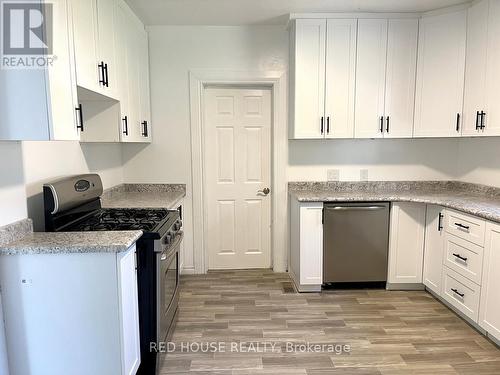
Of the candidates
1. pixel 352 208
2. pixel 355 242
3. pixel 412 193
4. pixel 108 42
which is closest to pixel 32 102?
pixel 108 42

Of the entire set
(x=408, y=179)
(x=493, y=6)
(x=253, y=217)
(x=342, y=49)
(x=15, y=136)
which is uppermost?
(x=493, y=6)

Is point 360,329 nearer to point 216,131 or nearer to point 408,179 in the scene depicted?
point 408,179

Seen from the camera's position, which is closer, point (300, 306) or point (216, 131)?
point (300, 306)

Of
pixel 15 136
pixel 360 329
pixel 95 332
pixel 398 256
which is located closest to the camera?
pixel 15 136

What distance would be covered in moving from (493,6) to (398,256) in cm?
231

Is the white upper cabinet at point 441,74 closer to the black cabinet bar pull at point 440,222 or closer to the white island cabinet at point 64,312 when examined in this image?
the black cabinet bar pull at point 440,222

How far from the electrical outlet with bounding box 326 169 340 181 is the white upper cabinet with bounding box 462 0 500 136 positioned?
1.25 meters

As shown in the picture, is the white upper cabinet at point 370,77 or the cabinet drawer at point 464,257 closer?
the cabinet drawer at point 464,257

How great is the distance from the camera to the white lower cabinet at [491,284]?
7.72 ft

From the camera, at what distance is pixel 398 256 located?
10.8 ft

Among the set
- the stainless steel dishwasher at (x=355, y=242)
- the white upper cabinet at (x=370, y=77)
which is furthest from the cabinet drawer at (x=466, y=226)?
the white upper cabinet at (x=370, y=77)

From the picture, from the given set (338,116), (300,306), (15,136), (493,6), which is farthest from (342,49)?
(15,136)

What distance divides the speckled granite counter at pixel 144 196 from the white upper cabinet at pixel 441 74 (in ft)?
→ 8.27

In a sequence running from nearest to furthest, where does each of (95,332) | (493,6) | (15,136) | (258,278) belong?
(15,136), (95,332), (493,6), (258,278)
